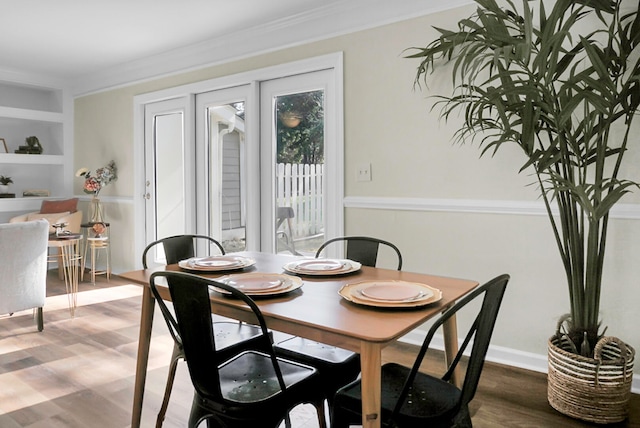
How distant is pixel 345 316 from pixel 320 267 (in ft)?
1.97

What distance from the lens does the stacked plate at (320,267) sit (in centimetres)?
188

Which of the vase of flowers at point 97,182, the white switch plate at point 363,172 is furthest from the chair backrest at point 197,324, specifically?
the vase of flowers at point 97,182

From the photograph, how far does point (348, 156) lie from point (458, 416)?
2.34 metres

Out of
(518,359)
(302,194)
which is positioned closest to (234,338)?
(518,359)

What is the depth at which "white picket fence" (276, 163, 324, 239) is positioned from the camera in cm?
375

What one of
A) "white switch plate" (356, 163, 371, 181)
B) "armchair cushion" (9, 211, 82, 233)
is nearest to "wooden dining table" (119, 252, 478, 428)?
"white switch plate" (356, 163, 371, 181)

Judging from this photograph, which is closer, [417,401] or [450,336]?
[417,401]

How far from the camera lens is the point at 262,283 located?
5.39 ft

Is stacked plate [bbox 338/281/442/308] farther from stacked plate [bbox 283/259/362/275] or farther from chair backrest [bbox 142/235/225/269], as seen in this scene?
chair backrest [bbox 142/235/225/269]

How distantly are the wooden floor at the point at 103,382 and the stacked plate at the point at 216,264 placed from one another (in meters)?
0.76

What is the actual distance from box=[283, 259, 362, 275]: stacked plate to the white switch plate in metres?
1.41

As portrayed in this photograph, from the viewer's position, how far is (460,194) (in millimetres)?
2988

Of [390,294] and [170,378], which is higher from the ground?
[390,294]

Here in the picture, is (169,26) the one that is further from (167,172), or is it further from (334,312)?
(334,312)
